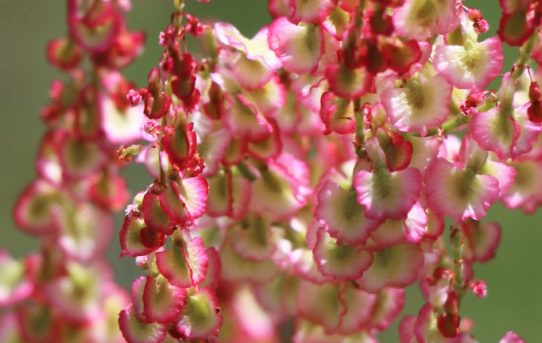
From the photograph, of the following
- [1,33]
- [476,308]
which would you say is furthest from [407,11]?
[1,33]

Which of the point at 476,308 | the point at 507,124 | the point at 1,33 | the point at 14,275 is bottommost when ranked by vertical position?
the point at 476,308

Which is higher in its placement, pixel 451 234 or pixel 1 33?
pixel 451 234

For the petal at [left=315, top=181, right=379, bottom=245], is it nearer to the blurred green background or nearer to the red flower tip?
the red flower tip

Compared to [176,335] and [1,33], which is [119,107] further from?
[1,33]

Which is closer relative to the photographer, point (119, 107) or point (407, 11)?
point (407, 11)

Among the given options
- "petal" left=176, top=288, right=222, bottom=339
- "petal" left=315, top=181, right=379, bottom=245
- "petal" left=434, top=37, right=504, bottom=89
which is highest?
"petal" left=434, top=37, right=504, bottom=89

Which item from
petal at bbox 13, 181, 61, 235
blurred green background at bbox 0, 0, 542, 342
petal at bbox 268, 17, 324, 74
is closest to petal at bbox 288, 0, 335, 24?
petal at bbox 268, 17, 324, 74

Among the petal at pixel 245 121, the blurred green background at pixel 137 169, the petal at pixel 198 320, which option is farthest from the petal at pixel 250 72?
the blurred green background at pixel 137 169
